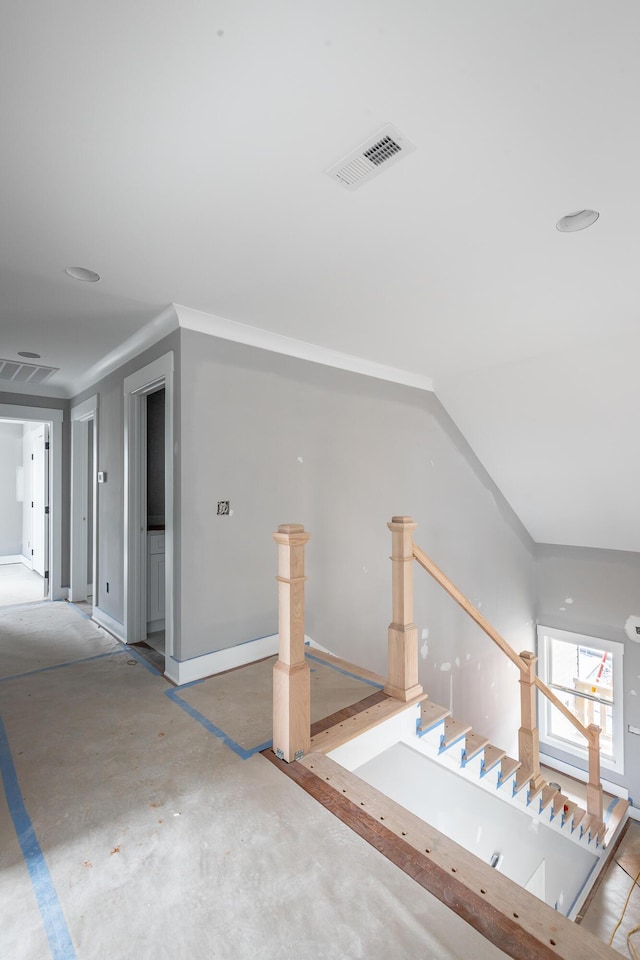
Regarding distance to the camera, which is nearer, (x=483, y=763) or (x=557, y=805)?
(x=483, y=763)

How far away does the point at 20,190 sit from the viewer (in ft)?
6.29

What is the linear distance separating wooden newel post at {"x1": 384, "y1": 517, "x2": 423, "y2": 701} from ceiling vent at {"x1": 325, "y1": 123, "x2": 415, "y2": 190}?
1.66 metres

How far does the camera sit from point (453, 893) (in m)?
1.46

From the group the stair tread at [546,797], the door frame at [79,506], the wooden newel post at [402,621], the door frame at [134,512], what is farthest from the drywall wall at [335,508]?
the door frame at [79,506]

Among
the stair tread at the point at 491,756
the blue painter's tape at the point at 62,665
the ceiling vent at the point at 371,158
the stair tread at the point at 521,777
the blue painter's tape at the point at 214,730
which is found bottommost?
the stair tread at the point at 521,777

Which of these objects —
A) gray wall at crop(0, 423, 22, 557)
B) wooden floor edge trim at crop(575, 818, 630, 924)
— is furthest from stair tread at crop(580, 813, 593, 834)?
gray wall at crop(0, 423, 22, 557)

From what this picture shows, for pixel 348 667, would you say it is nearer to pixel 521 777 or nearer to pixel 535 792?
pixel 521 777

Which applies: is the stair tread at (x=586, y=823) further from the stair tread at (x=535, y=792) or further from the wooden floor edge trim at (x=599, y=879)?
the stair tread at (x=535, y=792)

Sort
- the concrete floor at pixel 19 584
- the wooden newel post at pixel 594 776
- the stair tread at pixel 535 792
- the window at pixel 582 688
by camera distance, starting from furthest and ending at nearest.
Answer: the window at pixel 582 688
the concrete floor at pixel 19 584
the wooden newel post at pixel 594 776
the stair tread at pixel 535 792

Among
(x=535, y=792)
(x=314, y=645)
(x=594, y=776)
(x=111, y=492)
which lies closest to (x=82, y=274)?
(x=111, y=492)

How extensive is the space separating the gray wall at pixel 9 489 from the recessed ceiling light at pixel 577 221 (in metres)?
8.14

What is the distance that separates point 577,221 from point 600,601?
5628 mm

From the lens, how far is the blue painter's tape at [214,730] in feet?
7.30

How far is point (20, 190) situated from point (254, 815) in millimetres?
2614
